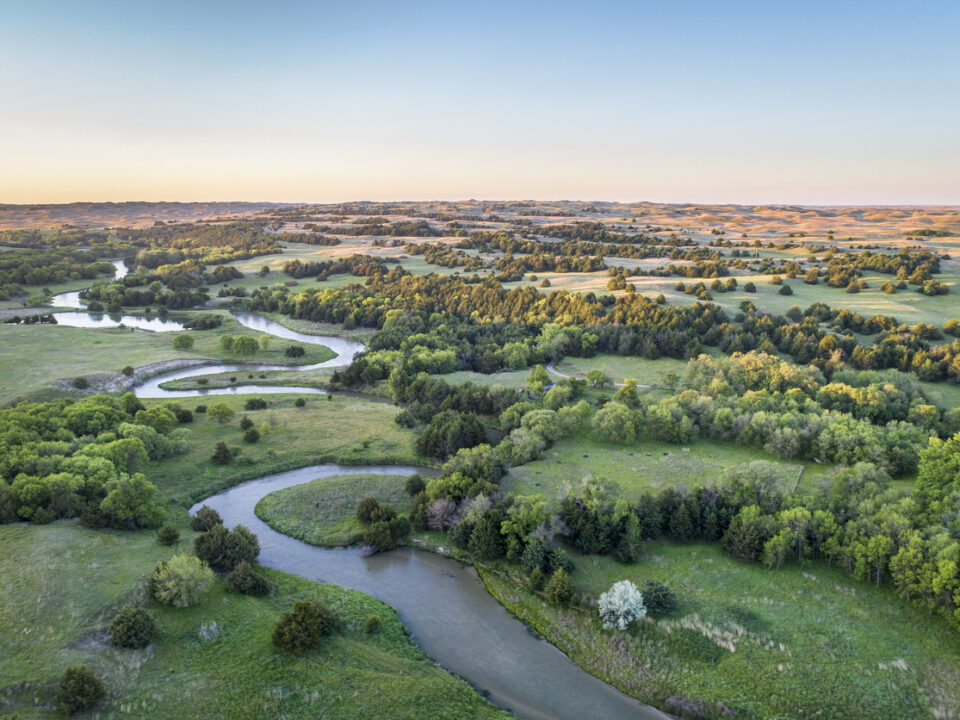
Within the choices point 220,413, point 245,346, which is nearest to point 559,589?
point 220,413

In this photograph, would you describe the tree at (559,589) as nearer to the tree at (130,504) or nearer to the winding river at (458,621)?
the winding river at (458,621)

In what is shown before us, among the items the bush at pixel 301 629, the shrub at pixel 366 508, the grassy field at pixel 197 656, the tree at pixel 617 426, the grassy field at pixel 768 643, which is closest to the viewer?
the grassy field at pixel 197 656

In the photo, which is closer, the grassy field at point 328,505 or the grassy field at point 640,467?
the grassy field at point 328,505

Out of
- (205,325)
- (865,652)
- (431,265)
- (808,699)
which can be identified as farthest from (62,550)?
(431,265)

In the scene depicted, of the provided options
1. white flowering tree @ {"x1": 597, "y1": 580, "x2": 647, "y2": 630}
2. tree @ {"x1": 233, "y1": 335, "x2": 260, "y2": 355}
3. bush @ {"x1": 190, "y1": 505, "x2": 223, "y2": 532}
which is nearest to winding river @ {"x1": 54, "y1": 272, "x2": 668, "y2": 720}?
bush @ {"x1": 190, "y1": 505, "x2": 223, "y2": 532}

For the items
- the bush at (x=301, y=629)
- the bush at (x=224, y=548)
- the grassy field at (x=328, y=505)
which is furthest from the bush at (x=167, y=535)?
the bush at (x=301, y=629)

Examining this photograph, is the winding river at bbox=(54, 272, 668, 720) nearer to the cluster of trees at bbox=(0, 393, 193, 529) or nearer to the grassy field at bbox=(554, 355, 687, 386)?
the cluster of trees at bbox=(0, 393, 193, 529)

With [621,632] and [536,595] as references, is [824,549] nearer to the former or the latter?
A: [621,632]
